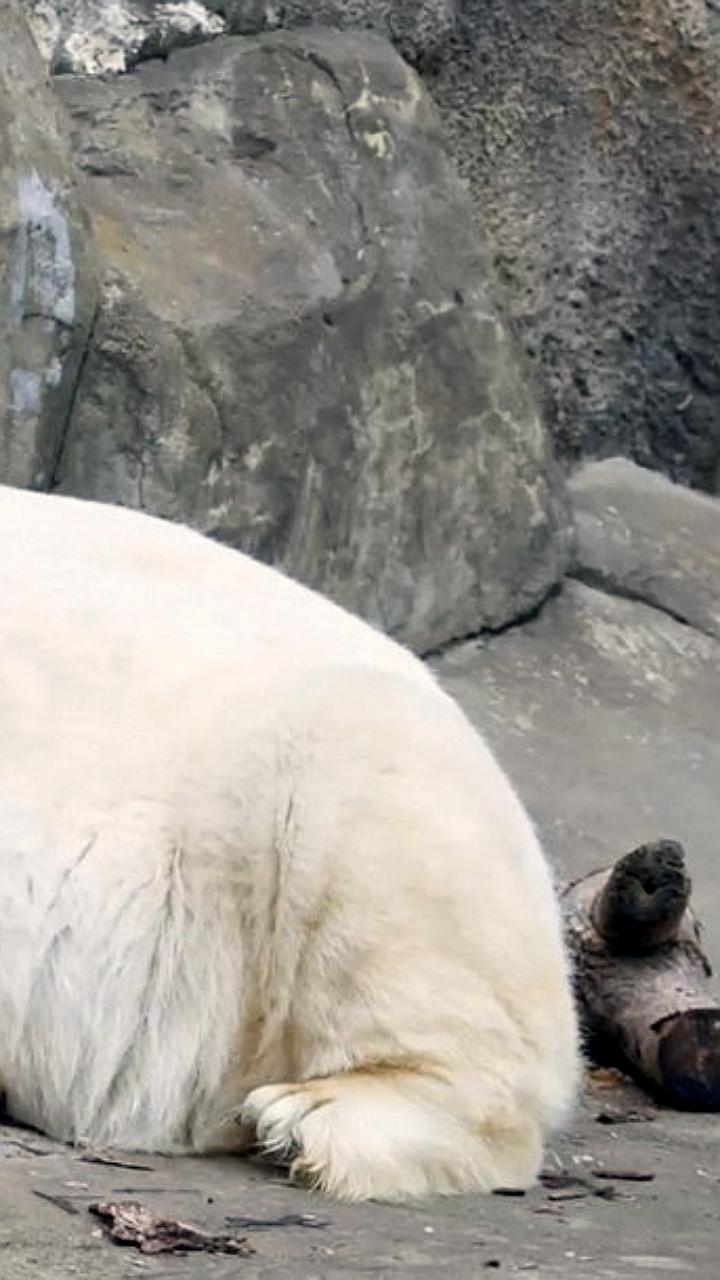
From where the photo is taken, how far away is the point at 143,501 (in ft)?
19.7

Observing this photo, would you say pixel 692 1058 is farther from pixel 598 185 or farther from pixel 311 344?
pixel 598 185

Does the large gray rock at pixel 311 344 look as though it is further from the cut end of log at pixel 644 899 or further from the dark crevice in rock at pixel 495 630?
the cut end of log at pixel 644 899

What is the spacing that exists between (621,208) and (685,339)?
0.54 m

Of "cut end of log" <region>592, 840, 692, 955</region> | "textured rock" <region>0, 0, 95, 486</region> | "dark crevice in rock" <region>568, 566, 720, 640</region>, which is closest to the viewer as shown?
"cut end of log" <region>592, 840, 692, 955</region>

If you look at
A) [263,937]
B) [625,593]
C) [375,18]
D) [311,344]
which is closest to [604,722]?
[625,593]

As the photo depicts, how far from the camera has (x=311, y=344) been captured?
6.56 metres

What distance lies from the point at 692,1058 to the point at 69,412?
2142 millimetres

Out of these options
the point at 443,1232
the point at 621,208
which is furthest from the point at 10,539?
the point at 621,208

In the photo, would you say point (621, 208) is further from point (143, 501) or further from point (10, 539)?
point (10, 539)

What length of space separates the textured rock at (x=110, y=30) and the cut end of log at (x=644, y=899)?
2.94 metres

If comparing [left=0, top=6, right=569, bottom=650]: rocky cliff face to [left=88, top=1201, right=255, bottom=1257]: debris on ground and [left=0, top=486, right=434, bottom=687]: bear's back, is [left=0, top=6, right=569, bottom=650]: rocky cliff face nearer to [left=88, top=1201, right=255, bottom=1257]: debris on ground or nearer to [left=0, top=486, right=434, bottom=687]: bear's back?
[left=0, top=486, right=434, bottom=687]: bear's back

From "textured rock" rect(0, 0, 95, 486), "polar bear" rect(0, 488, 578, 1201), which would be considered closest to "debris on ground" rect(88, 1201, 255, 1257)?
"polar bear" rect(0, 488, 578, 1201)

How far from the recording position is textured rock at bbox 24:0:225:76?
675 cm

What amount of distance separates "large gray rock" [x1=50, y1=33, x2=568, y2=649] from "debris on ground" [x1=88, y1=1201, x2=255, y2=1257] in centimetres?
295
